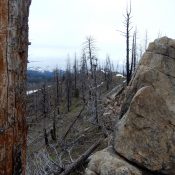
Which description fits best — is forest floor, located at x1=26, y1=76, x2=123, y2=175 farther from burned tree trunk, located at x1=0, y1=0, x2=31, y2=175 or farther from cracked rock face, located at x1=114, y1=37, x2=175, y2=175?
cracked rock face, located at x1=114, y1=37, x2=175, y2=175

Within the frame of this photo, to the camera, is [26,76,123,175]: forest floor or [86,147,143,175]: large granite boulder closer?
[86,147,143,175]: large granite boulder

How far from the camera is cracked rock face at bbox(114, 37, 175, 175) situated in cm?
1475

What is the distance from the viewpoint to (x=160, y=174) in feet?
48.9

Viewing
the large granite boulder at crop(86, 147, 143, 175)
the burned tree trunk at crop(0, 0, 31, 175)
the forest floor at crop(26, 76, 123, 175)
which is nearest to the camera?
the burned tree trunk at crop(0, 0, 31, 175)

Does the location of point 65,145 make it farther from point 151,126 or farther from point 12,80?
point 12,80

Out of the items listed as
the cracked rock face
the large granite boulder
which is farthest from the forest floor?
the cracked rock face

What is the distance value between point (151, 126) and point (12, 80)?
12693 mm

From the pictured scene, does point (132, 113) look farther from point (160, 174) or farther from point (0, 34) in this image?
point (0, 34)

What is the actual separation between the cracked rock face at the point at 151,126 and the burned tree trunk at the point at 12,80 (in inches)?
483

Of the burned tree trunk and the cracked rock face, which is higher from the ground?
the burned tree trunk

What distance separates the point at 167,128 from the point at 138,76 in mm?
2943

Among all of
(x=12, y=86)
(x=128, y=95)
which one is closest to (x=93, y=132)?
(x=128, y=95)

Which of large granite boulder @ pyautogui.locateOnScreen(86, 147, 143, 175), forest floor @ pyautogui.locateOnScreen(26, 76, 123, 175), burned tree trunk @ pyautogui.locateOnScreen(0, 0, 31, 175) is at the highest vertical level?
burned tree trunk @ pyautogui.locateOnScreen(0, 0, 31, 175)

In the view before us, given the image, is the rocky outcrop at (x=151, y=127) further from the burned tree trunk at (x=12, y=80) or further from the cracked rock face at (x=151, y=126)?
the burned tree trunk at (x=12, y=80)
